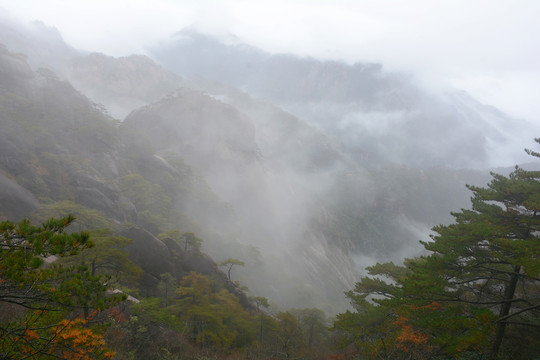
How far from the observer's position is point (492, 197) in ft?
36.6

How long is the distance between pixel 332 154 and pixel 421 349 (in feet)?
557

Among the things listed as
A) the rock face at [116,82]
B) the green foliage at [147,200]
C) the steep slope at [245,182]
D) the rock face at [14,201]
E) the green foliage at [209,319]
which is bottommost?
the green foliage at [209,319]

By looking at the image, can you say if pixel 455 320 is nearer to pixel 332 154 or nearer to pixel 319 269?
pixel 319 269

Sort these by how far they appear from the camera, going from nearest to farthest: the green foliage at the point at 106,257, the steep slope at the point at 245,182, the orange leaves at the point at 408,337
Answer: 1. the orange leaves at the point at 408,337
2. the green foliage at the point at 106,257
3. the steep slope at the point at 245,182

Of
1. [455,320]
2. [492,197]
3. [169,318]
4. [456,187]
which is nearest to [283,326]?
[169,318]

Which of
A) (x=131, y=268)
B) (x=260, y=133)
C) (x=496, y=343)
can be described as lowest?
(x=131, y=268)

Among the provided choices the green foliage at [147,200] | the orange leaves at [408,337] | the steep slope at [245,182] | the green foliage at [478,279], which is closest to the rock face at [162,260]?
the green foliage at [147,200]

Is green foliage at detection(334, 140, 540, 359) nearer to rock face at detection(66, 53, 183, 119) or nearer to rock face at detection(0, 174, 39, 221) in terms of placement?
rock face at detection(0, 174, 39, 221)

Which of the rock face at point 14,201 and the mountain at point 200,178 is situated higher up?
the mountain at point 200,178

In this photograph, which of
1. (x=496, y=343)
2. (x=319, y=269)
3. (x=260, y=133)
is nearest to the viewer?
(x=496, y=343)

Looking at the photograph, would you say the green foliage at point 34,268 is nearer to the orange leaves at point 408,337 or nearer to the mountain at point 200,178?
the orange leaves at point 408,337

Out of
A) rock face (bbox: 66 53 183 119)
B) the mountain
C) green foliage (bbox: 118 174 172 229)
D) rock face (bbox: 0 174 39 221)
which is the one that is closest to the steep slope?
the mountain

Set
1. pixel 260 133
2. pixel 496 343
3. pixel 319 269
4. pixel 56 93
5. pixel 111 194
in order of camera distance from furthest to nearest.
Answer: pixel 260 133
pixel 319 269
pixel 56 93
pixel 111 194
pixel 496 343

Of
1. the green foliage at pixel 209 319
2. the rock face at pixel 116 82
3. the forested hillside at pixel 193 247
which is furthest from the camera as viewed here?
the rock face at pixel 116 82
